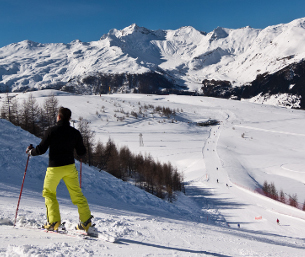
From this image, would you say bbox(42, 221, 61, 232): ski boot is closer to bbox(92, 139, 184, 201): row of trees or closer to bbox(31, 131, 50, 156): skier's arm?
bbox(31, 131, 50, 156): skier's arm

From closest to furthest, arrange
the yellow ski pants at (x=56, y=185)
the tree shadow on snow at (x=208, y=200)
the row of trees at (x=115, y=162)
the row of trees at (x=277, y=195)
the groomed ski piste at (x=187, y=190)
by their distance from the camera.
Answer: the yellow ski pants at (x=56, y=185) < the groomed ski piste at (x=187, y=190) < the row of trees at (x=115, y=162) < the tree shadow on snow at (x=208, y=200) < the row of trees at (x=277, y=195)

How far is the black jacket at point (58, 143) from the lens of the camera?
5254mm

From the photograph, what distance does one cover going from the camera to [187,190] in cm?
5094

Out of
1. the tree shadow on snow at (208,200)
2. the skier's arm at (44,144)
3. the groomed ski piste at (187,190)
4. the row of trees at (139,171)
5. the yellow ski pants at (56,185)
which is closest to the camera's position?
the skier's arm at (44,144)

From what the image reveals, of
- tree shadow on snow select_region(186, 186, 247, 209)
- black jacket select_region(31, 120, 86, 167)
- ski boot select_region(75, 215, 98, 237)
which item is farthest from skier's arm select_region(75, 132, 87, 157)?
tree shadow on snow select_region(186, 186, 247, 209)

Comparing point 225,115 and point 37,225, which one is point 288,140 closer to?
point 225,115

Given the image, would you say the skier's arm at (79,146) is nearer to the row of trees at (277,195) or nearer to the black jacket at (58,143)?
the black jacket at (58,143)

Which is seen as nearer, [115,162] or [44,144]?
[44,144]

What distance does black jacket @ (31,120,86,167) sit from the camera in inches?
207

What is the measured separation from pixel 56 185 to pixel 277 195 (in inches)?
2129

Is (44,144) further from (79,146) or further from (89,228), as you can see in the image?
(89,228)

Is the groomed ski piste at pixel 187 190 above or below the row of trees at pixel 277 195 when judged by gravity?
above

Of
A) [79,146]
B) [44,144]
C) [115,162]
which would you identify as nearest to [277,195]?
[115,162]

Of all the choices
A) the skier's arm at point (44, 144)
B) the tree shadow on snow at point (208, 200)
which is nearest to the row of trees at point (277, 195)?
the tree shadow on snow at point (208, 200)
